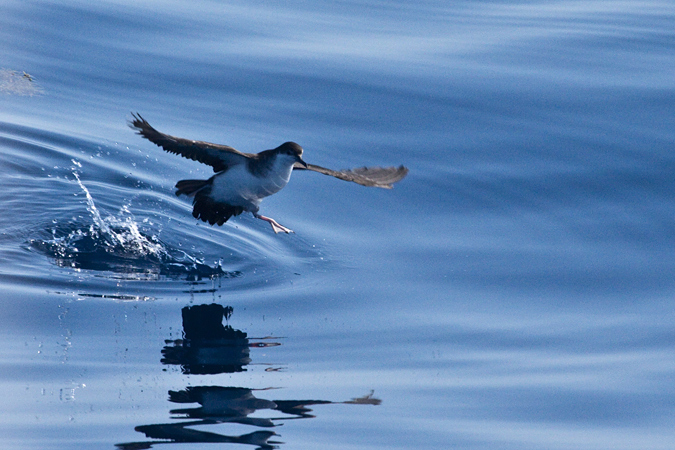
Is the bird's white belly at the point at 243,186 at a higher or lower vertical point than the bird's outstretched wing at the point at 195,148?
lower

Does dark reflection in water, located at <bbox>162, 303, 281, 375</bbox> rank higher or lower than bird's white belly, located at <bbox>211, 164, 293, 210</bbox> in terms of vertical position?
lower

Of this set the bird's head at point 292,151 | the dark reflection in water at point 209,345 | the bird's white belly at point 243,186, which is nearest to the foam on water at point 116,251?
the bird's white belly at point 243,186

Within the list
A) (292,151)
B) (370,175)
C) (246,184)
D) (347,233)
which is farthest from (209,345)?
(347,233)

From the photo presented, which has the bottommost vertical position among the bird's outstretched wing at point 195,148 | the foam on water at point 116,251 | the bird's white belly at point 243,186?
the foam on water at point 116,251

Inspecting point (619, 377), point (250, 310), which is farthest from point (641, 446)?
point (250, 310)

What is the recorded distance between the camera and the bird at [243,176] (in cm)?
775

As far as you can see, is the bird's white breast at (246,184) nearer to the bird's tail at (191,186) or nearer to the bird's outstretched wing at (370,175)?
the bird's tail at (191,186)

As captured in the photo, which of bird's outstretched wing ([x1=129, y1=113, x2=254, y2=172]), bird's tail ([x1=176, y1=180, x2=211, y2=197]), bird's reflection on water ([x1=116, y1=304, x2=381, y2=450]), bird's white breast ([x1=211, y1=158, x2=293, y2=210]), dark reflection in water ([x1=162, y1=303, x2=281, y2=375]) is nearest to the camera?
bird's reflection on water ([x1=116, y1=304, x2=381, y2=450])

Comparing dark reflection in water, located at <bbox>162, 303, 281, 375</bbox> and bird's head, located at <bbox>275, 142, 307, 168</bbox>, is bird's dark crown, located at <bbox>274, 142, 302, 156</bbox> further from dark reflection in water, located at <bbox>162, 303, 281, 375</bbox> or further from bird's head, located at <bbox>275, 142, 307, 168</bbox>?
dark reflection in water, located at <bbox>162, 303, 281, 375</bbox>

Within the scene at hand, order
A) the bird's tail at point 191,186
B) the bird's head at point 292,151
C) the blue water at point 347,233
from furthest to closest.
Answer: the bird's tail at point 191,186, the bird's head at point 292,151, the blue water at point 347,233

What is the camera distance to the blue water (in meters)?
5.97

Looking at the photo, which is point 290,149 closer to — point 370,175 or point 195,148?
point 195,148

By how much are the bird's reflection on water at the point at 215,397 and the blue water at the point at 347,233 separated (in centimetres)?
2

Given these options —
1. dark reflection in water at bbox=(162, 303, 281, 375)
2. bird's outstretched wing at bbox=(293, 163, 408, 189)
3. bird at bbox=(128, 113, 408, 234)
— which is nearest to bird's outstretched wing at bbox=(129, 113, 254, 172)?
bird at bbox=(128, 113, 408, 234)
